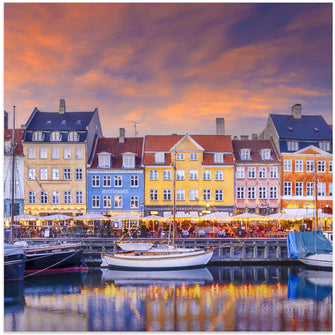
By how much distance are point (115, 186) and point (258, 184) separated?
1145 cm

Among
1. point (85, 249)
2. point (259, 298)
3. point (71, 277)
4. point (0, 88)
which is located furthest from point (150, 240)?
point (0, 88)

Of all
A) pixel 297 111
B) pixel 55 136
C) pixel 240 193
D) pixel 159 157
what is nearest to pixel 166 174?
pixel 159 157

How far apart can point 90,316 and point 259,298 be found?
7.22 metres

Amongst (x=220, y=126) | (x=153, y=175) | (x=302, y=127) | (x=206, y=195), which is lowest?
(x=206, y=195)

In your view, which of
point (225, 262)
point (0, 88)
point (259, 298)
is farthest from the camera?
point (225, 262)

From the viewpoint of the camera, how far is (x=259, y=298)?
61.3 feet

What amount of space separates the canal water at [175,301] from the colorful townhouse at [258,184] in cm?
948

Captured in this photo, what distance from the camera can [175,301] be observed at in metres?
18.3

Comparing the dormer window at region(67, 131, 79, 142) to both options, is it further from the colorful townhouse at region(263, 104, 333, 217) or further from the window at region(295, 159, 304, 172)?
the window at region(295, 159, 304, 172)

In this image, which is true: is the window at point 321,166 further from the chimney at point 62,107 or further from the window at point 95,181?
the chimney at point 62,107

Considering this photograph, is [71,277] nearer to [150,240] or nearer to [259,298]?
[150,240]

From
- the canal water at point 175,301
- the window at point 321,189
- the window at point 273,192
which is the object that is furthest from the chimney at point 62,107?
the window at point 321,189

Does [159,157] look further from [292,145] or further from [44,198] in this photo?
[292,145]

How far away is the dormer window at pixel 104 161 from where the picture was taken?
116 ft
